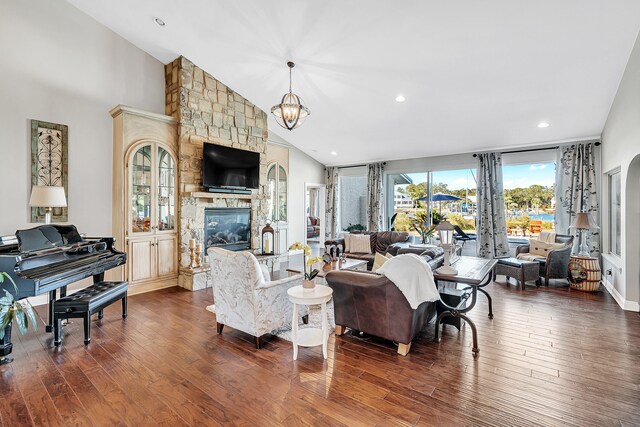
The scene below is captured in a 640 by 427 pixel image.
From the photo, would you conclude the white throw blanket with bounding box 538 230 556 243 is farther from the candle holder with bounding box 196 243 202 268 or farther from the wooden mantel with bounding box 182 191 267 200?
the candle holder with bounding box 196 243 202 268

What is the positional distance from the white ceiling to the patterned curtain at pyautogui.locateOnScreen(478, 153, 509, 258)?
1.73ft

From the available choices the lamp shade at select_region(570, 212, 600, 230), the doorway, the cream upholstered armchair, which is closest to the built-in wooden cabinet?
the cream upholstered armchair

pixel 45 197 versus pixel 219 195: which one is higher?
pixel 219 195

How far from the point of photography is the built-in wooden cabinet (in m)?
4.88

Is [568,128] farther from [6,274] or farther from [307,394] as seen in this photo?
[6,274]

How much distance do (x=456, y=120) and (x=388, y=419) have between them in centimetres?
526

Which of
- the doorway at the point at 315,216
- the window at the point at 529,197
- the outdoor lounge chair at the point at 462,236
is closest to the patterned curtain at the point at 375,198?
the doorway at the point at 315,216

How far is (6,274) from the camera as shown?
2.45 meters

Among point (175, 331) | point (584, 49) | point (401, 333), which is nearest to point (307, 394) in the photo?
point (401, 333)

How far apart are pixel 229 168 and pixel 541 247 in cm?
617

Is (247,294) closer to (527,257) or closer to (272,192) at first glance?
(272,192)

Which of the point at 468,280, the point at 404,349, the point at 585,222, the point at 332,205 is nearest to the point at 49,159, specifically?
the point at 404,349

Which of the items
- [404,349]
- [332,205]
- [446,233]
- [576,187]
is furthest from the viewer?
[332,205]

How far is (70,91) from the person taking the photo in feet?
15.2
